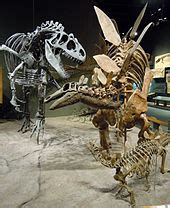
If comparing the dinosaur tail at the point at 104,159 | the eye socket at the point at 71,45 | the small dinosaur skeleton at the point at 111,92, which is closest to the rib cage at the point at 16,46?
the eye socket at the point at 71,45

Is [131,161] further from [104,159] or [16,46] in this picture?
[16,46]

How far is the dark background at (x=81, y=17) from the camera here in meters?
3.97

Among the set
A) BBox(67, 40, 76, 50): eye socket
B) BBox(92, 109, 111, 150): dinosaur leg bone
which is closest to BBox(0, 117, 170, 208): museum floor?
BBox(92, 109, 111, 150): dinosaur leg bone

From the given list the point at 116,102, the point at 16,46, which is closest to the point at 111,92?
the point at 116,102

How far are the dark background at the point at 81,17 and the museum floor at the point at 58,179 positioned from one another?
6.09 ft

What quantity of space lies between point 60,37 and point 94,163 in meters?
2.04

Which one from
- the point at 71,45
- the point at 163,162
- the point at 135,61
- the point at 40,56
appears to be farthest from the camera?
the point at 40,56

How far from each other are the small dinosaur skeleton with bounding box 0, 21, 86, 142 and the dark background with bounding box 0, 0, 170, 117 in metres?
0.73

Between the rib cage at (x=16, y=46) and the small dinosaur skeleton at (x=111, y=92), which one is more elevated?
the rib cage at (x=16, y=46)

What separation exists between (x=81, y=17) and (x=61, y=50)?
2.37 meters

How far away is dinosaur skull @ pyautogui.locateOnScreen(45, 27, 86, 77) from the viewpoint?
12.0ft

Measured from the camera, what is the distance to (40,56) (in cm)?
432

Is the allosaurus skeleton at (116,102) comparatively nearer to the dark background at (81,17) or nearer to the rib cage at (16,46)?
the dark background at (81,17)

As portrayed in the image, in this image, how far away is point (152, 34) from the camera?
4195 mm
